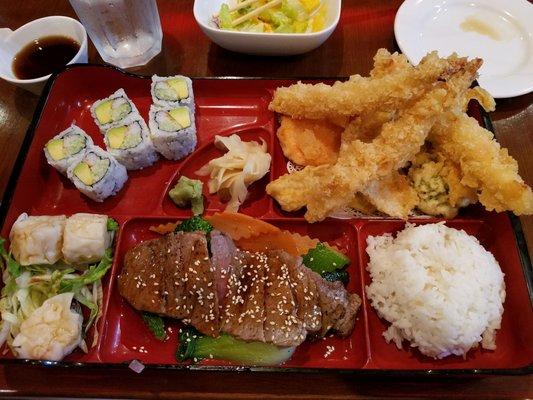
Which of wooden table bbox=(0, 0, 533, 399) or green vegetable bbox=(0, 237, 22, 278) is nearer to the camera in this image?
wooden table bbox=(0, 0, 533, 399)

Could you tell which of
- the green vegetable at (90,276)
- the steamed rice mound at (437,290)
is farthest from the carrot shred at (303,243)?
the green vegetable at (90,276)

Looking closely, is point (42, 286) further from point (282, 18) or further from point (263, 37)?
point (282, 18)

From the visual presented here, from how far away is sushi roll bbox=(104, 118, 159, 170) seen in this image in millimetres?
2311

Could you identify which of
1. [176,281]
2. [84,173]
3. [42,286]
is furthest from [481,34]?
[42,286]

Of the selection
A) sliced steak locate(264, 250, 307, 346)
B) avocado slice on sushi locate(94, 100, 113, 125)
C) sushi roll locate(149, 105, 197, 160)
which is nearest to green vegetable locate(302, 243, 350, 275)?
sliced steak locate(264, 250, 307, 346)

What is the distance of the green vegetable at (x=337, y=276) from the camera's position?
2.03m

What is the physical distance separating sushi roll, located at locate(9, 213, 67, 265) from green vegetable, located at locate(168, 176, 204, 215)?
0.56 meters

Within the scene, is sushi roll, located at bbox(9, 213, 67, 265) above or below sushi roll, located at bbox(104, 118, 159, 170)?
below

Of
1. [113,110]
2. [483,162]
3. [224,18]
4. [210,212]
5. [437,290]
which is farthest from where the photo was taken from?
[224,18]

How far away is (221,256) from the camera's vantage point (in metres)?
1.92

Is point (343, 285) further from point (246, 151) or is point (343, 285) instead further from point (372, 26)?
point (372, 26)

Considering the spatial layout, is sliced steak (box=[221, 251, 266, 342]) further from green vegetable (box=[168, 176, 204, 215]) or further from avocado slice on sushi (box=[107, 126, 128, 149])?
avocado slice on sushi (box=[107, 126, 128, 149])

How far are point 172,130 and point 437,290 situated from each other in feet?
5.04

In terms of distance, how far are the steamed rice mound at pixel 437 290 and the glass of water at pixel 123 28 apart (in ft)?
6.42
